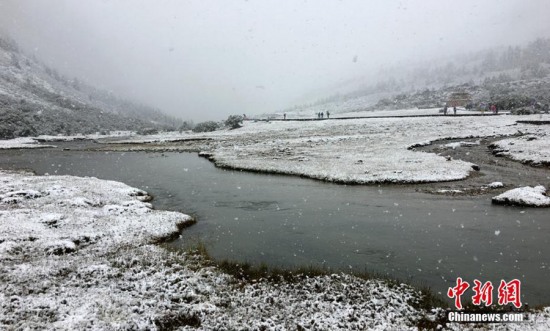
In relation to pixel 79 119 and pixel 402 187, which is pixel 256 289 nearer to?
pixel 402 187

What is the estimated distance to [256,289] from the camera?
12180 mm

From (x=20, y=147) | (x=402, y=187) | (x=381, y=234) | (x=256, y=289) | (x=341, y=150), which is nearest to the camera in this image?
(x=256, y=289)

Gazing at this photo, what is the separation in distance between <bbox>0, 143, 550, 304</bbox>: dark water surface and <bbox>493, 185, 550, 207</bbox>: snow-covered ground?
78cm

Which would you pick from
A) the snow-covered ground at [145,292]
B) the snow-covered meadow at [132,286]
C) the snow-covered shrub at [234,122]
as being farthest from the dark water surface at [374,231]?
the snow-covered shrub at [234,122]

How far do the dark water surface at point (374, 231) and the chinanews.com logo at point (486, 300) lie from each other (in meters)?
0.37

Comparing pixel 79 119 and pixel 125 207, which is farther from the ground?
pixel 79 119

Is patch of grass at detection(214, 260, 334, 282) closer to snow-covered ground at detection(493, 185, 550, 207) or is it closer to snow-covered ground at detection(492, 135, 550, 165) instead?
snow-covered ground at detection(493, 185, 550, 207)

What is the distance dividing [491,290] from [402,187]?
708 inches

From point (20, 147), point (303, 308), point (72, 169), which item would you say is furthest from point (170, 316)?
point (20, 147)

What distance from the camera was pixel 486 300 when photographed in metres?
11.0

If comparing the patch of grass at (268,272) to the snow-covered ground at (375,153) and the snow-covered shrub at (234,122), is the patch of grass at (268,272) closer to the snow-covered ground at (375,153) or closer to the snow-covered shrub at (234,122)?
the snow-covered ground at (375,153)

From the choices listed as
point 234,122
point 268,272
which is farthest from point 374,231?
point 234,122

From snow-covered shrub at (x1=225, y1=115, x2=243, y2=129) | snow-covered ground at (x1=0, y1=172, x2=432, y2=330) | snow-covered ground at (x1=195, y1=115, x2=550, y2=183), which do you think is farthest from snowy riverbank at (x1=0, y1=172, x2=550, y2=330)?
snow-covered shrub at (x1=225, y1=115, x2=243, y2=129)

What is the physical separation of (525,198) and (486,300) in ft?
49.3
